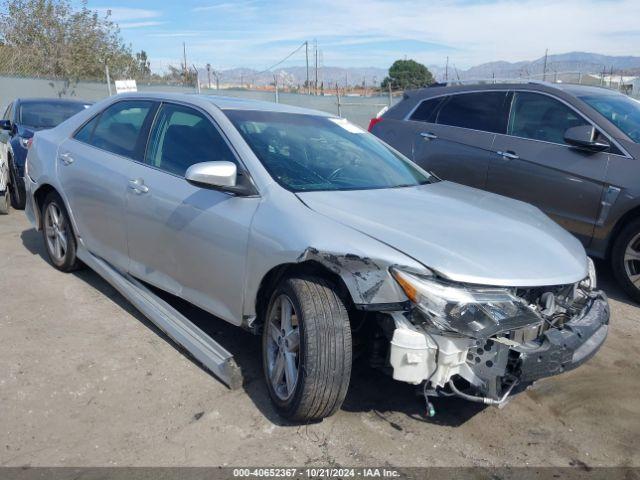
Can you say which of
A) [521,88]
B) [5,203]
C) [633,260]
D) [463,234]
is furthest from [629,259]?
[5,203]

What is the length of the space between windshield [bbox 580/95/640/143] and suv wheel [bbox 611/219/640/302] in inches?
33.3

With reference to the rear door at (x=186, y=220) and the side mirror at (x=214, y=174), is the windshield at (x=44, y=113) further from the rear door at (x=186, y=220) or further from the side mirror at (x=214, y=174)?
the side mirror at (x=214, y=174)

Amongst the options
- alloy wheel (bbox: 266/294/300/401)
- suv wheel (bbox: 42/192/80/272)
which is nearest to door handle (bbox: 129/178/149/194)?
suv wheel (bbox: 42/192/80/272)

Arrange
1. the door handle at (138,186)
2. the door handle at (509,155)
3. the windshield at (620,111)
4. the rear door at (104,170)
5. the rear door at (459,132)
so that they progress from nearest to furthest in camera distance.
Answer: the door handle at (138,186) → the rear door at (104,170) → the windshield at (620,111) → the door handle at (509,155) → the rear door at (459,132)

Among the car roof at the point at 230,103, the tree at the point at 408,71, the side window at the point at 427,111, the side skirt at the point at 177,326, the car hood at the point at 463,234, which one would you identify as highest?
the tree at the point at 408,71

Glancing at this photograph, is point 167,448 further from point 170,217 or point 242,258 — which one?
point 170,217

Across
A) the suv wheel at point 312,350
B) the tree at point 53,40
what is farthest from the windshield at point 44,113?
the tree at point 53,40

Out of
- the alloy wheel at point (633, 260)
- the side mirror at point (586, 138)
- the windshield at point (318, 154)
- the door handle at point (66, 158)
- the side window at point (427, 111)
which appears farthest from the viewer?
the side window at point (427, 111)

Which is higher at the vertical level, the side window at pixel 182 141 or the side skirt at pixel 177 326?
the side window at pixel 182 141

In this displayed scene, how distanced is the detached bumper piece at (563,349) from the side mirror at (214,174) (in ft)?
5.54

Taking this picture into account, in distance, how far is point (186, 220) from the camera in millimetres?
3564

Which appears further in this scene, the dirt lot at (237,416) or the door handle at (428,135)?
the door handle at (428,135)

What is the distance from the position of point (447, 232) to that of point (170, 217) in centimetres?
171

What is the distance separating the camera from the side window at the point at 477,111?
5996 mm
